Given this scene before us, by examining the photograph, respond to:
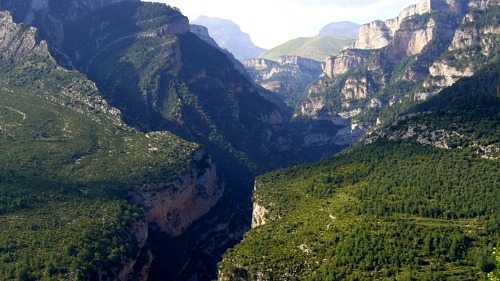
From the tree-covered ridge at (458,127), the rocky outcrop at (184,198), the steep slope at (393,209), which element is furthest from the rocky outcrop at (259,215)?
the tree-covered ridge at (458,127)

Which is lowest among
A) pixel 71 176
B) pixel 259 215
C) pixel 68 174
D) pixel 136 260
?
pixel 136 260

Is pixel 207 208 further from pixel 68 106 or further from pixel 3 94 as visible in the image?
pixel 3 94

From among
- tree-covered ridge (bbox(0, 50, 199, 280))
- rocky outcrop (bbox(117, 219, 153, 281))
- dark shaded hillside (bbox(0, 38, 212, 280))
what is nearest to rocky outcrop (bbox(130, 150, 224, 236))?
dark shaded hillside (bbox(0, 38, 212, 280))

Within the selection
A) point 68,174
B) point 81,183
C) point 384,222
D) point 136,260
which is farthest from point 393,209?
point 68,174

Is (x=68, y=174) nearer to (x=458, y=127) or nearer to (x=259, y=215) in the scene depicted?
(x=259, y=215)

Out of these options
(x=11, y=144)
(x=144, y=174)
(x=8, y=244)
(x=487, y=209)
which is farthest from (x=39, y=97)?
(x=487, y=209)

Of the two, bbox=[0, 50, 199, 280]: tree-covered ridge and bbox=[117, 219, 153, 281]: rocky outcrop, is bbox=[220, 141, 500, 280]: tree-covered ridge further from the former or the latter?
bbox=[0, 50, 199, 280]: tree-covered ridge
